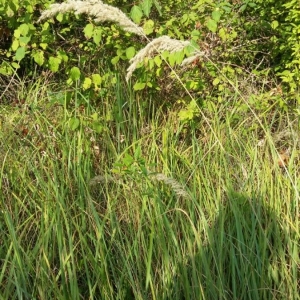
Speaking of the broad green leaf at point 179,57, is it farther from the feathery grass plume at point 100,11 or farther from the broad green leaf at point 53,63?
the broad green leaf at point 53,63

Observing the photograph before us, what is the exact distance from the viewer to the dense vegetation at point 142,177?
2287 mm

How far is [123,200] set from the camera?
264 cm

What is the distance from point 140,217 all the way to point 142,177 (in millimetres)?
222

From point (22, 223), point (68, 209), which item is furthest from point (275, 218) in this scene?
point (22, 223)

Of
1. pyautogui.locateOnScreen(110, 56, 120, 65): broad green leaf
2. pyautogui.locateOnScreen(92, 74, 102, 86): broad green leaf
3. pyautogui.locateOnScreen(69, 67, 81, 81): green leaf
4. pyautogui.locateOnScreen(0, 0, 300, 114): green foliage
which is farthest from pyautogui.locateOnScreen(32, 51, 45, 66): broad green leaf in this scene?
pyautogui.locateOnScreen(110, 56, 120, 65): broad green leaf

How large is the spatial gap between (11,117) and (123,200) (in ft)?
3.44

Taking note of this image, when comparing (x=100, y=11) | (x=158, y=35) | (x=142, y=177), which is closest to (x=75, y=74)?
(x=158, y=35)

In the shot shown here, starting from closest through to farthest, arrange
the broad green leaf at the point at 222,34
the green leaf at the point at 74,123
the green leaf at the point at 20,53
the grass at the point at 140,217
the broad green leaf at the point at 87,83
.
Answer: the grass at the point at 140,217 → the green leaf at the point at 74,123 → the green leaf at the point at 20,53 → the broad green leaf at the point at 87,83 → the broad green leaf at the point at 222,34

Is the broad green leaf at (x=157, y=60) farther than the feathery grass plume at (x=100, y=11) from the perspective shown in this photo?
Yes

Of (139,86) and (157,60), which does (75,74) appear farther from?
(157,60)

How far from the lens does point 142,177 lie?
262 centimetres

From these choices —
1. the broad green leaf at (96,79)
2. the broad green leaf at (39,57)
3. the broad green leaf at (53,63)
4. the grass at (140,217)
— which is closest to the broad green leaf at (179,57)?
the grass at (140,217)

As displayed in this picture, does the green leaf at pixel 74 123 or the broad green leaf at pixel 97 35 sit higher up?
the broad green leaf at pixel 97 35

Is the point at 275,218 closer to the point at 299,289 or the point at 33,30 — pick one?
the point at 299,289
